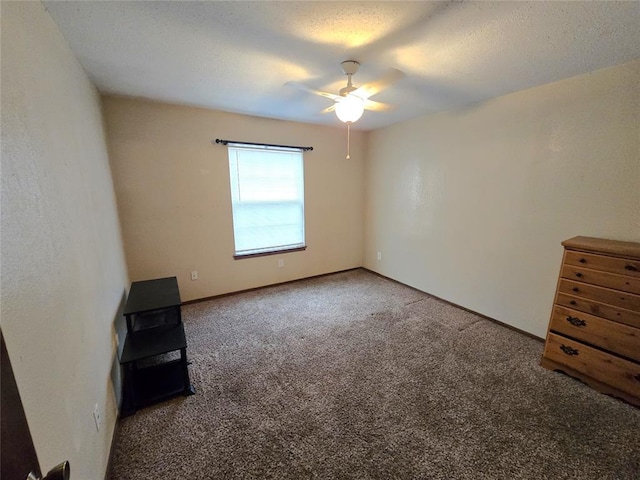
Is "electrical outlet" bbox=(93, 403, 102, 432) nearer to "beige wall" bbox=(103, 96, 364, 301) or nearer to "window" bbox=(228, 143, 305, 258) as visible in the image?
"beige wall" bbox=(103, 96, 364, 301)

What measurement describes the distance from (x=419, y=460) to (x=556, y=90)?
2.93 metres

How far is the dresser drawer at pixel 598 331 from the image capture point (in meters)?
1.76

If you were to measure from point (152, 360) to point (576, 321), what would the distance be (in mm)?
3362

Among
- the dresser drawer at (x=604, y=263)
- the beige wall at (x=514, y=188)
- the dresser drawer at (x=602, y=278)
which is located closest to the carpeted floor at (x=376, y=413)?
the beige wall at (x=514, y=188)

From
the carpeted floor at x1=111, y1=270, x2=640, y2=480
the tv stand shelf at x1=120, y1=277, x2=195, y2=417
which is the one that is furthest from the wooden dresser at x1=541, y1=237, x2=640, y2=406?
the tv stand shelf at x1=120, y1=277, x2=195, y2=417

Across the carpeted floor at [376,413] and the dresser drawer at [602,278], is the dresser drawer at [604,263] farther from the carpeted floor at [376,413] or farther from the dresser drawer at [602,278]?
the carpeted floor at [376,413]

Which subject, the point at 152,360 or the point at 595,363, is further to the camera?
the point at 152,360

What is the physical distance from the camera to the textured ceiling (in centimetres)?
135

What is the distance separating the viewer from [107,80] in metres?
2.21

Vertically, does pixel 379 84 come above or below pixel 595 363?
above

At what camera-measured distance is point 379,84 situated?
1748 mm

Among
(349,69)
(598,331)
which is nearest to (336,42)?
(349,69)

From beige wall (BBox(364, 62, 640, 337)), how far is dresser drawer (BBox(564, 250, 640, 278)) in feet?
1.22

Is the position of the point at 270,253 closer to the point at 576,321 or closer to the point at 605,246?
the point at 576,321
